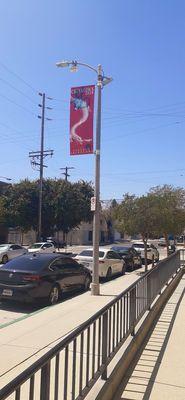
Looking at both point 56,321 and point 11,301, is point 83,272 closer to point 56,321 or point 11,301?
point 11,301

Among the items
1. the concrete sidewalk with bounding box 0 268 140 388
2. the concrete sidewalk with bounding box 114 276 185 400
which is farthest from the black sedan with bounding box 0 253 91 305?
the concrete sidewalk with bounding box 114 276 185 400

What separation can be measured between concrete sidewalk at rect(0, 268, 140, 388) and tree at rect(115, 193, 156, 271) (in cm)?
1056

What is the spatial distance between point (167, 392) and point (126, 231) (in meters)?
18.5

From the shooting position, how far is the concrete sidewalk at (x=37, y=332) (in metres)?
6.57

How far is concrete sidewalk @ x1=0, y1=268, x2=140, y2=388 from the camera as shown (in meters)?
6.57

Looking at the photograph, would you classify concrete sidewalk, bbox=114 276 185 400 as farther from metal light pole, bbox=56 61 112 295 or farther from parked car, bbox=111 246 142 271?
parked car, bbox=111 246 142 271

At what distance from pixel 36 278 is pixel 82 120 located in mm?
5203

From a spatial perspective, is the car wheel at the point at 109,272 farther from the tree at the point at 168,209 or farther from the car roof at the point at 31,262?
the car roof at the point at 31,262

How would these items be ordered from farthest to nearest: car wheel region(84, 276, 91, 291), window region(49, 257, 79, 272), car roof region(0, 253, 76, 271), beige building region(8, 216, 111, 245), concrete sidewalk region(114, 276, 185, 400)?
1. beige building region(8, 216, 111, 245)
2. car wheel region(84, 276, 91, 291)
3. window region(49, 257, 79, 272)
4. car roof region(0, 253, 76, 271)
5. concrete sidewalk region(114, 276, 185, 400)

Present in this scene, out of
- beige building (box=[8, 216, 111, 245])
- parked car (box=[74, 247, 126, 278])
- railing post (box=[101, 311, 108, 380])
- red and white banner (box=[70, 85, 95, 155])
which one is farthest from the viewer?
beige building (box=[8, 216, 111, 245])

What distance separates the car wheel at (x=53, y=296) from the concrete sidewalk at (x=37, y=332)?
544 mm

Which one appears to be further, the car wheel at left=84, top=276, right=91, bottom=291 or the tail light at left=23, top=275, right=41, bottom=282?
the car wheel at left=84, top=276, right=91, bottom=291

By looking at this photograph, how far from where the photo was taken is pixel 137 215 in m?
23.5

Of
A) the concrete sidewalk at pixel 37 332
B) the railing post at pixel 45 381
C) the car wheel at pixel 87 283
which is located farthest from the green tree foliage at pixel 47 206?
the railing post at pixel 45 381
